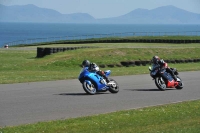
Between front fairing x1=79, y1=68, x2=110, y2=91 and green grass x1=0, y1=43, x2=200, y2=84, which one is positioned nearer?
front fairing x1=79, y1=68, x2=110, y2=91

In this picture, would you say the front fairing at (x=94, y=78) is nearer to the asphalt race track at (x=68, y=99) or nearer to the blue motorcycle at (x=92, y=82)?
the blue motorcycle at (x=92, y=82)

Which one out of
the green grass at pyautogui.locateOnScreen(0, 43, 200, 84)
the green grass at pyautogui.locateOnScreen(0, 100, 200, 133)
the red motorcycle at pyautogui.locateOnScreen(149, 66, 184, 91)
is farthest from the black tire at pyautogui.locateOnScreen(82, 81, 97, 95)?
the green grass at pyautogui.locateOnScreen(0, 43, 200, 84)

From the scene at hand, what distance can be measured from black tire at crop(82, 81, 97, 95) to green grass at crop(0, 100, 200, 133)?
15.1 ft

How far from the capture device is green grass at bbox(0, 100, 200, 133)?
38.4ft

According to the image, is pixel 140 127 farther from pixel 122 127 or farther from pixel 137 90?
pixel 137 90

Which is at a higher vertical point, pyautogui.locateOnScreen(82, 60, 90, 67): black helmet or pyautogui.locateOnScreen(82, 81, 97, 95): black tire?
pyautogui.locateOnScreen(82, 60, 90, 67): black helmet

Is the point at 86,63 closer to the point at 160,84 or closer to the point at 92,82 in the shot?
the point at 92,82

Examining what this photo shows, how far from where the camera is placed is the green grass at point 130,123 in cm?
1170

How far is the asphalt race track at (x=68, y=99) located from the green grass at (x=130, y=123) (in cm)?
87

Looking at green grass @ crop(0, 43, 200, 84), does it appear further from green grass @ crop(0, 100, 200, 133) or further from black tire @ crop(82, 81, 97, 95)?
green grass @ crop(0, 100, 200, 133)

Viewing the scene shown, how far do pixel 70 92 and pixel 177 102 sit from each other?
4.14 metres

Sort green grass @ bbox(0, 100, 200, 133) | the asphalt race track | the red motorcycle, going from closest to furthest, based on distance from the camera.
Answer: green grass @ bbox(0, 100, 200, 133) → the asphalt race track → the red motorcycle

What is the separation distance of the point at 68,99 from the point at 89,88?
5.80 feet

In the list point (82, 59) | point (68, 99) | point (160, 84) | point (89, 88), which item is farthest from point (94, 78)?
point (82, 59)
